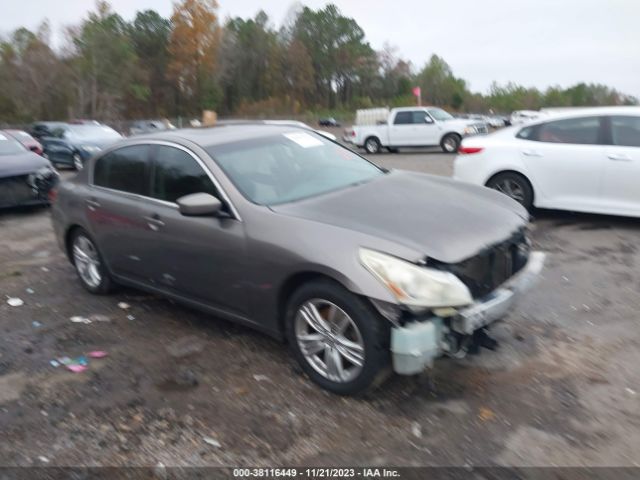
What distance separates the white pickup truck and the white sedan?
42.4 ft

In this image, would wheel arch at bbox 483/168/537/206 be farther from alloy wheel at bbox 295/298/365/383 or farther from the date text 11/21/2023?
the date text 11/21/2023

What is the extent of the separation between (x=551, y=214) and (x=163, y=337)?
5822 mm

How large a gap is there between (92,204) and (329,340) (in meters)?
2.95

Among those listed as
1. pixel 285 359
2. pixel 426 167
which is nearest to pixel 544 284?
pixel 285 359

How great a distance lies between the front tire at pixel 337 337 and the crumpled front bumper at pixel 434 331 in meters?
0.13

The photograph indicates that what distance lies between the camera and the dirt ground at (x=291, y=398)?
3264mm

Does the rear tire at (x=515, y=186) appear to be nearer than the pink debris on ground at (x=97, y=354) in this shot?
No

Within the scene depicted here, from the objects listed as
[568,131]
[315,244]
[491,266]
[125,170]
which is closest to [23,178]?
[125,170]

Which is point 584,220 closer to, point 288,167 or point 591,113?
point 591,113

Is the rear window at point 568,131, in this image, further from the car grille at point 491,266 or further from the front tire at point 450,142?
the front tire at point 450,142

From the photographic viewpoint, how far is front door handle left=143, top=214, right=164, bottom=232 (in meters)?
4.74

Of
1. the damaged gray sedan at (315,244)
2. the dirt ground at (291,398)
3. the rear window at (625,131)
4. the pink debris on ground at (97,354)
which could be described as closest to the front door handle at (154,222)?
the damaged gray sedan at (315,244)

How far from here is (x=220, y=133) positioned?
5047 mm

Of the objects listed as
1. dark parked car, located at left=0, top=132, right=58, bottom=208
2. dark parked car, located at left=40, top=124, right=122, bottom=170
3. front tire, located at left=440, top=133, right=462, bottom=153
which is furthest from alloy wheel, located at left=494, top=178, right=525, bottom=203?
front tire, located at left=440, top=133, right=462, bottom=153
